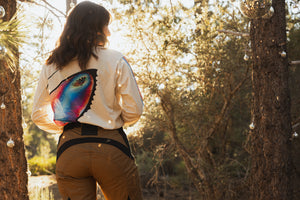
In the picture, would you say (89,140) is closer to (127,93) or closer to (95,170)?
(95,170)

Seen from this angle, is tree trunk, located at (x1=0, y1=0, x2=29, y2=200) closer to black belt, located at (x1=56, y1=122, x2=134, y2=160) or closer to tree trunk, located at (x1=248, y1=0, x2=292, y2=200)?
black belt, located at (x1=56, y1=122, x2=134, y2=160)

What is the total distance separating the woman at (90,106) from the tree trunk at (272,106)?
204 cm

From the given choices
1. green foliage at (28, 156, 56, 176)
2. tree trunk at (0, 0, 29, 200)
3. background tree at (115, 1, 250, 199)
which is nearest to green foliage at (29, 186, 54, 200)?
background tree at (115, 1, 250, 199)

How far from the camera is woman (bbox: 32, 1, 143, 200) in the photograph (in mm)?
1679

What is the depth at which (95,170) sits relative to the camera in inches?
65.7

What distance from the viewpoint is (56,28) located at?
443 centimetres

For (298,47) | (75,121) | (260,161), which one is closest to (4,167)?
(75,121)

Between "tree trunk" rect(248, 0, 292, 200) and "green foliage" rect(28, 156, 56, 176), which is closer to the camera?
"tree trunk" rect(248, 0, 292, 200)

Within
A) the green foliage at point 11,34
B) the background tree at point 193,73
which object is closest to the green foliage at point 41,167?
the background tree at point 193,73

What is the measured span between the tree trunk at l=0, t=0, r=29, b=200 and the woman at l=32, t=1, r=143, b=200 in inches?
57.1

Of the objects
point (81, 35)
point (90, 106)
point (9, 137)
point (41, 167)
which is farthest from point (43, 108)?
point (41, 167)

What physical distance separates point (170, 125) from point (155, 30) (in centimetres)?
148

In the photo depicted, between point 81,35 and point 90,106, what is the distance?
364 millimetres

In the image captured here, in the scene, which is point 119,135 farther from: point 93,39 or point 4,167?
point 4,167
